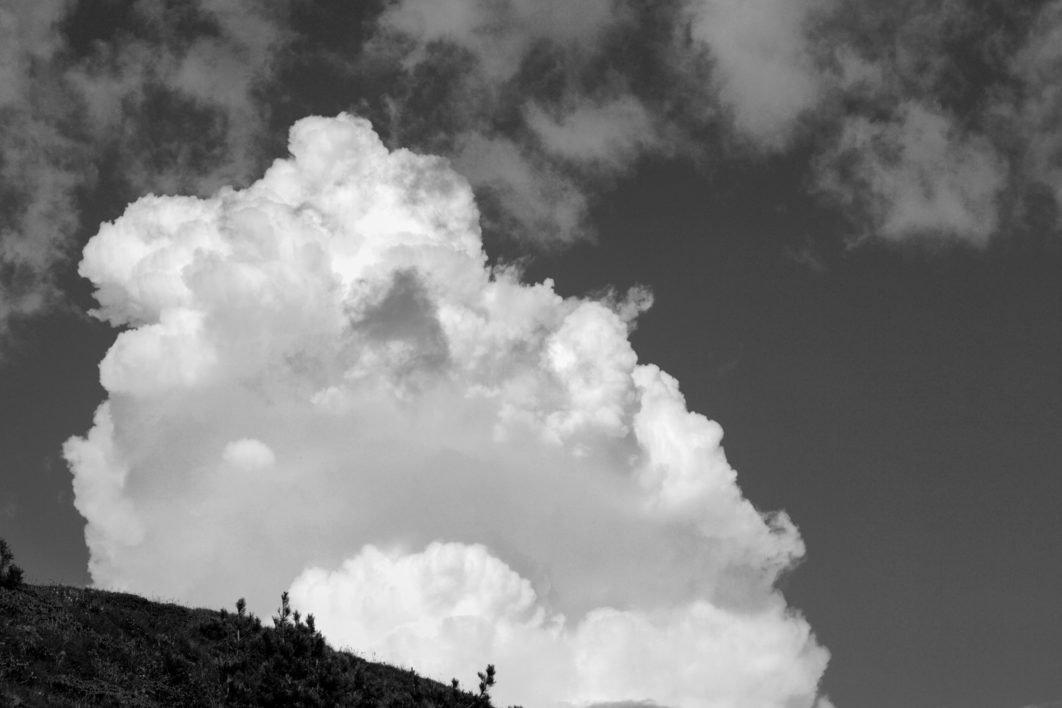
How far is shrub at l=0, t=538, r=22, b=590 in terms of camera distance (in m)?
34.3

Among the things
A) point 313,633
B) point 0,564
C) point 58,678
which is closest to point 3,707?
point 58,678

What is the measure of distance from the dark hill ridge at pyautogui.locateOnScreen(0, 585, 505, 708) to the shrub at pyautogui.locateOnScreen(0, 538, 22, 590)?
0.48 m

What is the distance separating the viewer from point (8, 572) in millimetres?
34844

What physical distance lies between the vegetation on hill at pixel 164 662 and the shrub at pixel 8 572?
0.40 feet

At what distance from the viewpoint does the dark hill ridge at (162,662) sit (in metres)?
27.3

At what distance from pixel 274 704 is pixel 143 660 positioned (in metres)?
7.38

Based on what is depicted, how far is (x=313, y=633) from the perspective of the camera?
29.9 m

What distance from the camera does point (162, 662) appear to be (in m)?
32.2

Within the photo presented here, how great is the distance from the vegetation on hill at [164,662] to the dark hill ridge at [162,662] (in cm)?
3

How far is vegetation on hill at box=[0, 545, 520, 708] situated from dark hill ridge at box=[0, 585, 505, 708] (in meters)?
0.03

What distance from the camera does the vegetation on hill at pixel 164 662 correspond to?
89.7ft

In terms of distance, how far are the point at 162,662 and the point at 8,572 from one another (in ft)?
25.0

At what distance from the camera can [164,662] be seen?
1267 inches

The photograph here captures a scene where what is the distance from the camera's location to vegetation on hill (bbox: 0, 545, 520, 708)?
89.7 feet
